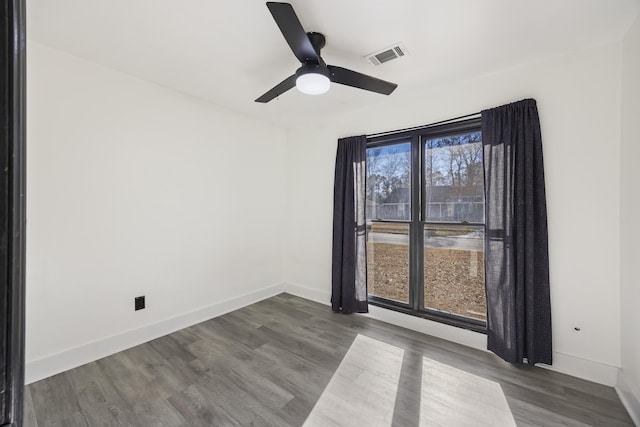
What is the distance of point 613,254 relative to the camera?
6.23ft

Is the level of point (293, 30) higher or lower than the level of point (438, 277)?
higher

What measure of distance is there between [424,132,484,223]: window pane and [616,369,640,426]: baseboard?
4.56ft

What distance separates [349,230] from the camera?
10.3ft

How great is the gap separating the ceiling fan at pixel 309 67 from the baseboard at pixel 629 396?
260 cm

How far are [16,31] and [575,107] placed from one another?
2970 mm

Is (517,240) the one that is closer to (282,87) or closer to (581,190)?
(581,190)

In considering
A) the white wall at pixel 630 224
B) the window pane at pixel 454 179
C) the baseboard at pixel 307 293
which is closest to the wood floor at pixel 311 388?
the white wall at pixel 630 224

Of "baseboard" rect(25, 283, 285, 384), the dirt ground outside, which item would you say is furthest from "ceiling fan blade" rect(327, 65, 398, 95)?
"baseboard" rect(25, 283, 285, 384)

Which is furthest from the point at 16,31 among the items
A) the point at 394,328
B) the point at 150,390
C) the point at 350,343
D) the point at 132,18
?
the point at 394,328

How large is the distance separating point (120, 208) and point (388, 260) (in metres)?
2.79

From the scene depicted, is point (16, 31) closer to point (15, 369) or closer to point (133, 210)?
point (15, 369)

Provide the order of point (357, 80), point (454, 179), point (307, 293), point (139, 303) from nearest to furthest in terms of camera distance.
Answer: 1. point (357, 80)
2. point (139, 303)
3. point (454, 179)
4. point (307, 293)

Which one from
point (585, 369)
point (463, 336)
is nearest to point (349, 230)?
point (463, 336)

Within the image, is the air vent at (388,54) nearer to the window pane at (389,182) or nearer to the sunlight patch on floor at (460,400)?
the window pane at (389,182)
